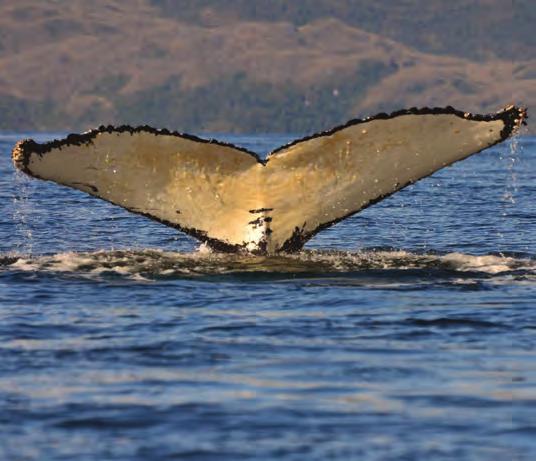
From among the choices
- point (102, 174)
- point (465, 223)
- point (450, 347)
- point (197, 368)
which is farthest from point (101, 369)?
point (465, 223)

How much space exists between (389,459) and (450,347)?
271cm

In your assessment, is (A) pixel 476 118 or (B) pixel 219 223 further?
(B) pixel 219 223

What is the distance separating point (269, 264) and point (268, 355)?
342 centimetres

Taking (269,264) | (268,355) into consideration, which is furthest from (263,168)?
(268,355)

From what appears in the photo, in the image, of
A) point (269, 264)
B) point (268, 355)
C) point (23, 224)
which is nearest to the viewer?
point (268, 355)

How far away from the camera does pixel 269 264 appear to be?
514 inches

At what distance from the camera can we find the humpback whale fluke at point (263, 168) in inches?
476

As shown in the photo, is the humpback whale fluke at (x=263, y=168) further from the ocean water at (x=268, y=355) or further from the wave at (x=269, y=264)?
the ocean water at (x=268, y=355)

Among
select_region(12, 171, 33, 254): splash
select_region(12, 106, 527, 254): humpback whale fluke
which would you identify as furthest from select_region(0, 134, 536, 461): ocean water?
select_region(12, 171, 33, 254): splash

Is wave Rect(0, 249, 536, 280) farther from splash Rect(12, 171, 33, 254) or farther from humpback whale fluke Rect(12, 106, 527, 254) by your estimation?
splash Rect(12, 171, 33, 254)

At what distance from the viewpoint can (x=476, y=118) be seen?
39.5 feet

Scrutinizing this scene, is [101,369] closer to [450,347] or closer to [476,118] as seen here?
[450,347]

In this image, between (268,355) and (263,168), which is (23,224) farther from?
(268,355)

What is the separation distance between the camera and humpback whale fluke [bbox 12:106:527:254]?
1209cm
